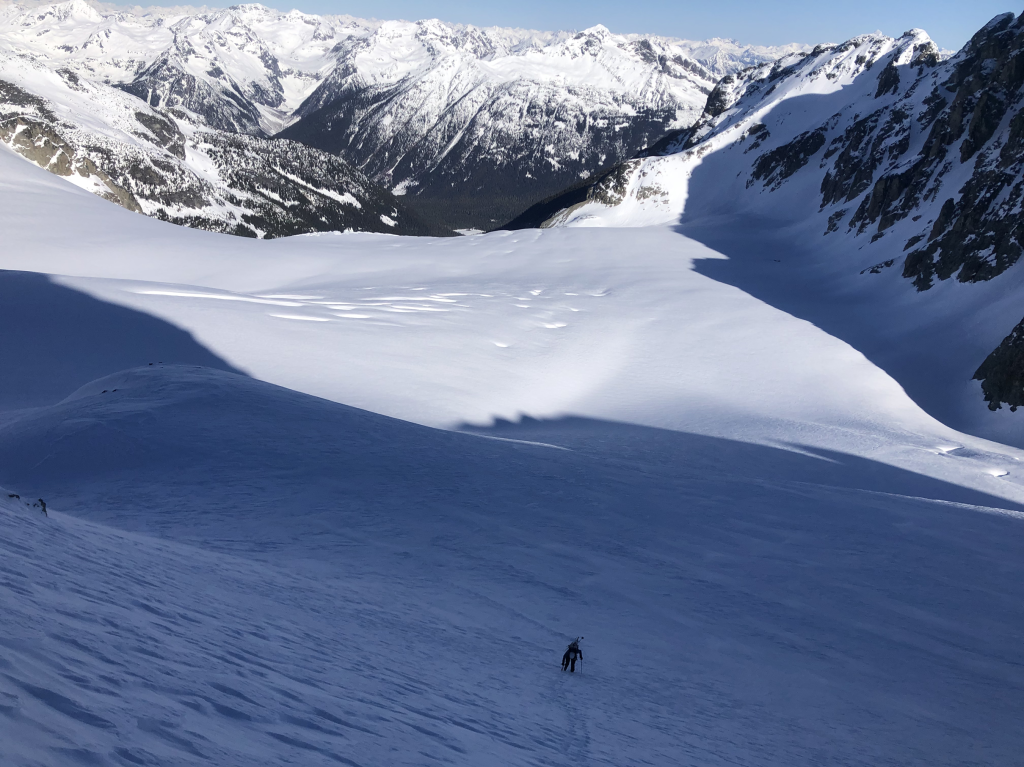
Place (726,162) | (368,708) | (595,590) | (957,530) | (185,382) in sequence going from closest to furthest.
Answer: (368,708) < (595,590) < (957,530) < (185,382) < (726,162)

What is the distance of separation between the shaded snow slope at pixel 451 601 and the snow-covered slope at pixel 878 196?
25982 millimetres

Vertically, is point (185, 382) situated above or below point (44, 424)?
above

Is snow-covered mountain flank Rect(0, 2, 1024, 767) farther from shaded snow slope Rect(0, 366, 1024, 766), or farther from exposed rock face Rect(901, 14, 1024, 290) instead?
exposed rock face Rect(901, 14, 1024, 290)

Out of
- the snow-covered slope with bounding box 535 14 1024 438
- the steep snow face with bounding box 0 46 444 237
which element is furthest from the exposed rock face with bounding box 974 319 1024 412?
the steep snow face with bounding box 0 46 444 237

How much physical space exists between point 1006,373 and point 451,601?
117 feet

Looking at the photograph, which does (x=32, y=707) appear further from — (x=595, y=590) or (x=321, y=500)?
(x=321, y=500)

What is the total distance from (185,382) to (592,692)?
14.8 m

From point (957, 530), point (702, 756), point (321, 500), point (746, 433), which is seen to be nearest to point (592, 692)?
point (702, 756)

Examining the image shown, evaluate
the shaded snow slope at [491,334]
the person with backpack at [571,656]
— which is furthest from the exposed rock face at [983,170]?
the person with backpack at [571,656]

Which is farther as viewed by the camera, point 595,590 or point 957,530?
point 957,530

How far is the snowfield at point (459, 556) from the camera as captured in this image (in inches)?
227

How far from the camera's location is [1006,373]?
116 ft

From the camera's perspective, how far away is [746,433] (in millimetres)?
26406

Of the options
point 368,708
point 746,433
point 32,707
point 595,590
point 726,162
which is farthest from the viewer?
point 726,162
